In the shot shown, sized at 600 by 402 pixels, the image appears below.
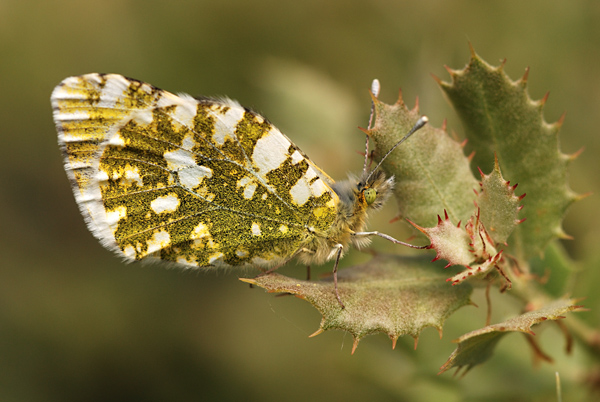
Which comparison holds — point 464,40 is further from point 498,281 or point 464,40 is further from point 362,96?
point 498,281

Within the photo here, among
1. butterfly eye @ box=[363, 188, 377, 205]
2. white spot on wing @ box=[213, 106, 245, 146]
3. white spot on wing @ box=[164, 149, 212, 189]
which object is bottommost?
white spot on wing @ box=[164, 149, 212, 189]

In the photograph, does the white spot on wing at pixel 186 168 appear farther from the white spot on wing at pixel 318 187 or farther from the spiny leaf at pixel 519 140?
the spiny leaf at pixel 519 140

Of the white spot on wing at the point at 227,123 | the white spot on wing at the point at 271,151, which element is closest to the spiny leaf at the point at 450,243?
the white spot on wing at the point at 271,151

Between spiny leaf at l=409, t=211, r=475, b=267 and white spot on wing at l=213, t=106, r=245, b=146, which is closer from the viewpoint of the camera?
spiny leaf at l=409, t=211, r=475, b=267

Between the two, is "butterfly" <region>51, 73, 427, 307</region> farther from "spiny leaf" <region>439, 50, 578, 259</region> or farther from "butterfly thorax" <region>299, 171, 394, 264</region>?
"spiny leaf" <region>439, 50, 578, 259</region>

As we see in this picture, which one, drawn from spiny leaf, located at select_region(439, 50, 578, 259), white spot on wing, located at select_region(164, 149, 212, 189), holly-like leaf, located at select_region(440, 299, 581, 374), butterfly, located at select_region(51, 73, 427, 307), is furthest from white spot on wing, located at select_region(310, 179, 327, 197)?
holly-like leaf, located at select_region(440, 299, 581, 374)

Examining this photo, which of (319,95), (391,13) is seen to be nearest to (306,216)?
(319,95)

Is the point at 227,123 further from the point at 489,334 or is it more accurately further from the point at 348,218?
the point at 489,334
